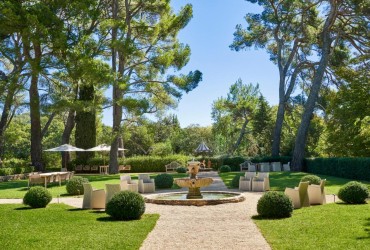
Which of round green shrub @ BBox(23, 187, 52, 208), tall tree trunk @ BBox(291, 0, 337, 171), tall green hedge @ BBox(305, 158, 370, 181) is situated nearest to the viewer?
round green shrub @ BBox(23, 187, 52, 208)

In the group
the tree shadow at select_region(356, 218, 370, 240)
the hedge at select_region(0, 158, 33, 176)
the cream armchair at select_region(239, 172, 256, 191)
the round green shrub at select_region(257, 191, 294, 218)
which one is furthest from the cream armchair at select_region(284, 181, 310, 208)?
the hedge at select_region(0, 158, 33, 176)

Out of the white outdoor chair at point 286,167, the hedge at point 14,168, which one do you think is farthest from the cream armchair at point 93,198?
the white outdoor chair at point 286,167

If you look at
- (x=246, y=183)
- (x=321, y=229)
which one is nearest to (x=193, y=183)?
(x=246, y=183)

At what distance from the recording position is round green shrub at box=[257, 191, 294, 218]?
9.00 meters

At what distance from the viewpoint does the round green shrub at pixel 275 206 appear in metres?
9.00

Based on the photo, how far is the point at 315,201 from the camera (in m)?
11.4

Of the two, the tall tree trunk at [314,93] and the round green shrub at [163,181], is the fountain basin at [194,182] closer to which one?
the round green shrub at [163,181]

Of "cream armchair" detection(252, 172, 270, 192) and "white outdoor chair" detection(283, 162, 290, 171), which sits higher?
"white outdoor chair" detection(283, 162, 290, 171)

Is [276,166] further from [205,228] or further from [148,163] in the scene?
[205,228]

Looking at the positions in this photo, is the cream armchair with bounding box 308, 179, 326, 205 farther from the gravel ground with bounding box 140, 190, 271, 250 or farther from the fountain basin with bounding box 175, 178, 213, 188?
the fountain basin with bounding box 175, 178, 213, 188

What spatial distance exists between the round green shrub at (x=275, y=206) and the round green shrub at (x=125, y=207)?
2.56 metres

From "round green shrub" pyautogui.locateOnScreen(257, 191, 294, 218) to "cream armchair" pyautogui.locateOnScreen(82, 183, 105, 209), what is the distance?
434 cm

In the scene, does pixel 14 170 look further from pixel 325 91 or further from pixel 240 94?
pixel 240 94

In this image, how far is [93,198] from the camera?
11.4 m
